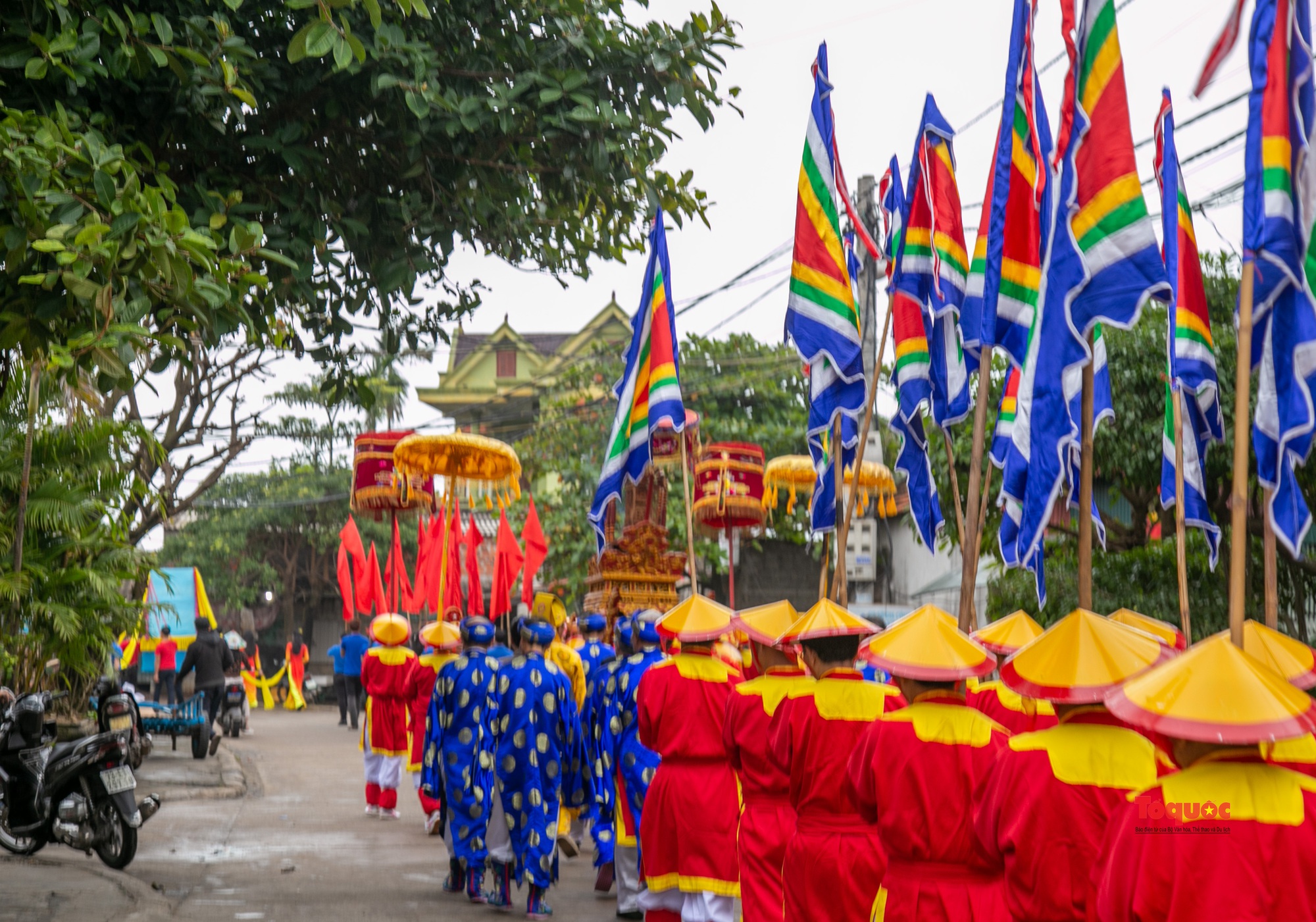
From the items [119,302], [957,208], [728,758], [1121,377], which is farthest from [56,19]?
[1121,377]

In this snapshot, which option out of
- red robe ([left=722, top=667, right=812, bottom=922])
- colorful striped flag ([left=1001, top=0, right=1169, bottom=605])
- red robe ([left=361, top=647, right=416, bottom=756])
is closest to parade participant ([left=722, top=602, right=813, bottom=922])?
red robe ([left=722, top=667, right=812, bottom=922])

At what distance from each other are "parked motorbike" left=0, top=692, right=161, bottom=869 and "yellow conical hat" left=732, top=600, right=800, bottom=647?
5080 mm

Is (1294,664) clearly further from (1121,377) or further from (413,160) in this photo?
(1121,377)

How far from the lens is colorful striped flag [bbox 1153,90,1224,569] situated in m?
6.18

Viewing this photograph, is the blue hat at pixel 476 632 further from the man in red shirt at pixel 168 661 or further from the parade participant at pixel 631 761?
the man in red shirt at pixel 168 661

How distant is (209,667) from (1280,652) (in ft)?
54.1

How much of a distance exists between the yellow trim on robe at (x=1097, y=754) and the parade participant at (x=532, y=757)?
15.8ft

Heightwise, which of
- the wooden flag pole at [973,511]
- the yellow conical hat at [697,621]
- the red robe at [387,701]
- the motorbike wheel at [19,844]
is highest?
the wooden flag pole at [973,511]

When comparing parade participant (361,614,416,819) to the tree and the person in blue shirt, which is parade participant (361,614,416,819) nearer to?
the tree

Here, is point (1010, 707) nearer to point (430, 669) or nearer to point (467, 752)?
point (467, 752)

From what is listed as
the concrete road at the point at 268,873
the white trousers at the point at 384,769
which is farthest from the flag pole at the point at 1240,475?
the white trousers at the point at 384,769

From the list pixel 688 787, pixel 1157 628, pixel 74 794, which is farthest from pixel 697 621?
pixel 74 794

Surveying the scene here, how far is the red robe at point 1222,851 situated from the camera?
3131 millimetres

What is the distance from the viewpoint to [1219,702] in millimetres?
3266
